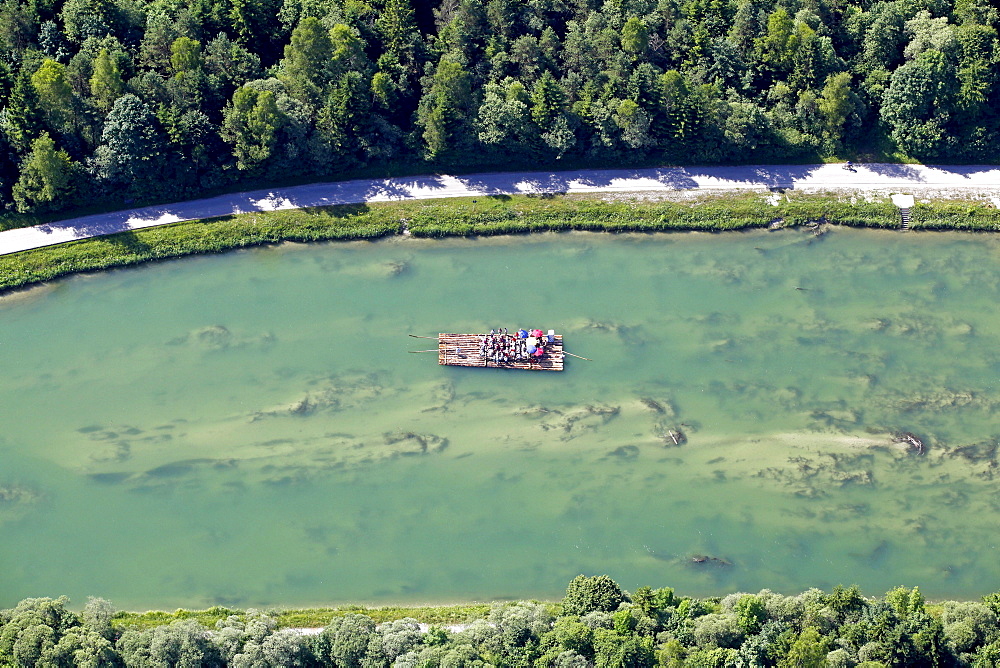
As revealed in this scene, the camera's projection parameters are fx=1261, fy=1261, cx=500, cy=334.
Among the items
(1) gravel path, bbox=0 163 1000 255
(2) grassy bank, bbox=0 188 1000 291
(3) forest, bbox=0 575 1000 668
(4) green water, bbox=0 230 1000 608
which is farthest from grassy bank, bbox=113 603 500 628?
(1) gravel path, bbox=0 163 1000 255

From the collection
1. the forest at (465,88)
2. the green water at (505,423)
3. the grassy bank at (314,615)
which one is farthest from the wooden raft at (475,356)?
the grassy bank at (314,615)

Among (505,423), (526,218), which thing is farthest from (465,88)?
(505,423)

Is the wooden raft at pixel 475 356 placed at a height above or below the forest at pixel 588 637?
above

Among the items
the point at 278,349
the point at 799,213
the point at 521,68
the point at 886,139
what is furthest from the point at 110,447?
the point at 886,139

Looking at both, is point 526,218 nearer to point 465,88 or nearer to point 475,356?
point 465,88

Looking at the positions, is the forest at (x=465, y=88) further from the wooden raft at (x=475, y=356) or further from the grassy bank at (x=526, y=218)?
the wooden raft at (x=475, y=356)

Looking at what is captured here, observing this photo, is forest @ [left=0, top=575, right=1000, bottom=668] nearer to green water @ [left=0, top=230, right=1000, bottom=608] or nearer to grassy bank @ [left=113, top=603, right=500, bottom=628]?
grassy bank @ [left=113, top=603, right=500, bottom=628]

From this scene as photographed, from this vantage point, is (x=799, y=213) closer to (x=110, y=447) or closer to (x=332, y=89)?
(x=332, y=89)
